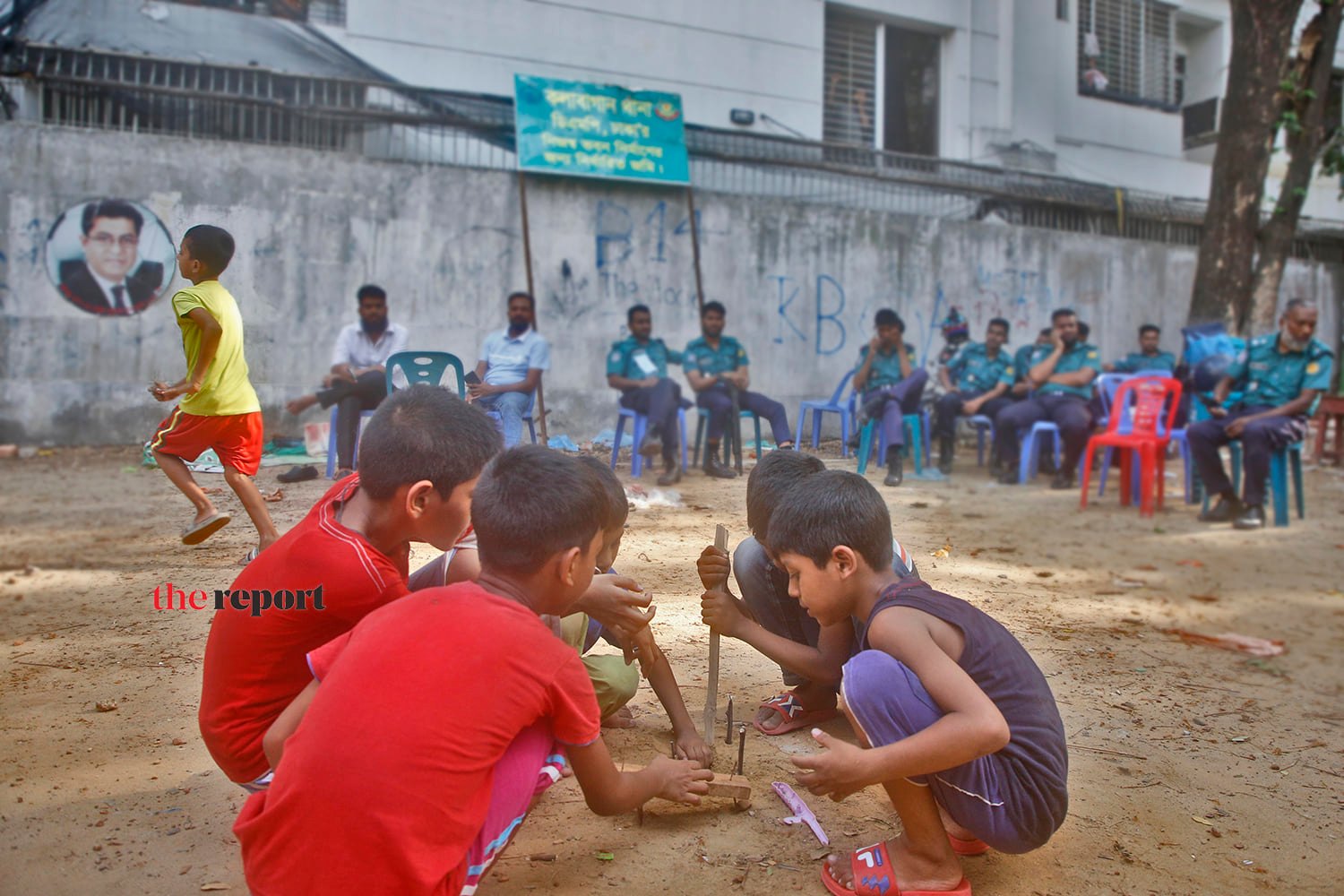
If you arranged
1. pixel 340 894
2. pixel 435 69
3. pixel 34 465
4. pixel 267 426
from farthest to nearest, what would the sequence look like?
pixel 435 69 < pixel 34 465 < pixel 267 426 < pixel 340 894

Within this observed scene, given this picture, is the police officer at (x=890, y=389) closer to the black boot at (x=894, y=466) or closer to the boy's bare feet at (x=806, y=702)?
the black boot at (x=894, y=466)

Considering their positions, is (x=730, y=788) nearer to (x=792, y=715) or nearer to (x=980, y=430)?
(x=792, y=715)

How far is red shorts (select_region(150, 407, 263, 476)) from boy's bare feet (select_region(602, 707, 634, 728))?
1.15m

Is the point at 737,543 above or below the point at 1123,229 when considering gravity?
below

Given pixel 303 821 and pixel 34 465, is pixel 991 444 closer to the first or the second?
pixel 34 465

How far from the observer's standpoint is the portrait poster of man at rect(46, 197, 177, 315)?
258 centimetres

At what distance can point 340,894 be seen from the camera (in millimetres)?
1379

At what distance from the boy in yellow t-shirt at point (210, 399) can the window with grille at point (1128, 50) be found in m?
12.3

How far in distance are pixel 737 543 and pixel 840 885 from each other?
98cm

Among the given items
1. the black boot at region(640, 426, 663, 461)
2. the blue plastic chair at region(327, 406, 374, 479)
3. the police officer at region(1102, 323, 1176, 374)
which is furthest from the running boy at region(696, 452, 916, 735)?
the police officer at region(1102, 323, 1176, 374)

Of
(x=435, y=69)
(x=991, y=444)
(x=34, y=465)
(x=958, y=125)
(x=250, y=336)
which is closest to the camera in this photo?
(x=250, y=336)

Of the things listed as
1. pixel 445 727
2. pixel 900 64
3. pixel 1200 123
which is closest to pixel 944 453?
pixel 445 727

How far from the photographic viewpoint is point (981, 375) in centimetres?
831

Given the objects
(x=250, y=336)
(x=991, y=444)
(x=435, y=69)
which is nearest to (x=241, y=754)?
(x=250, y=336)
